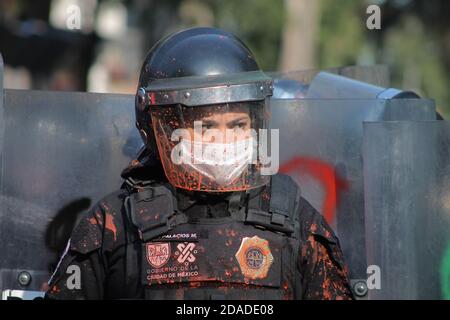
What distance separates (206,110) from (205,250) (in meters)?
0.52

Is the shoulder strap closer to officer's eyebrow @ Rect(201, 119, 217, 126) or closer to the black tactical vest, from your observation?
the black tactical vest

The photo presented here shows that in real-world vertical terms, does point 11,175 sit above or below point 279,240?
above

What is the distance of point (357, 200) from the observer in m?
4.39

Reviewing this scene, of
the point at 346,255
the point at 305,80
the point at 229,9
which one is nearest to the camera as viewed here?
the point at 346,255

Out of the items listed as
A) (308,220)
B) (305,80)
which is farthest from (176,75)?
(305,80)

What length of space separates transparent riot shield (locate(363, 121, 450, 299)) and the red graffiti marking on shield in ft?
2.86

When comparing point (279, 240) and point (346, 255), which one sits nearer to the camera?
point (279, 240)

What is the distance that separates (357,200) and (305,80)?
1319 millimetres

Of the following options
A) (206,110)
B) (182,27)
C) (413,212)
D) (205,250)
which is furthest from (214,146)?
(182,27)

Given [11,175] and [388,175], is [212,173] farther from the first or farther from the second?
[11,175]

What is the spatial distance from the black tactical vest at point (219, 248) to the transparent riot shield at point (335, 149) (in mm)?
672

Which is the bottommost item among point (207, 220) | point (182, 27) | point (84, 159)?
point (207, 220)

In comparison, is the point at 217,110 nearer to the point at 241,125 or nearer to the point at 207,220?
the point at 241,125

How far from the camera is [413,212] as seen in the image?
397 cm
